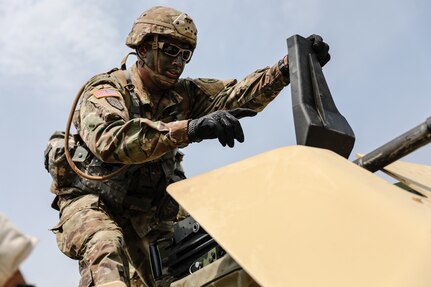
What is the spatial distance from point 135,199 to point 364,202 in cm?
256

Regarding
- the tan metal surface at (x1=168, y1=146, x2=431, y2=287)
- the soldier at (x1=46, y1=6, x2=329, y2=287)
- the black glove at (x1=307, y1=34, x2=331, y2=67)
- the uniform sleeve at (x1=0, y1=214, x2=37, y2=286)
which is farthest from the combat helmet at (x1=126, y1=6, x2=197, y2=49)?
the uniform sleeve at (x1=0, y1=214, x2=37, y2=286)

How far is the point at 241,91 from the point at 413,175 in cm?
198

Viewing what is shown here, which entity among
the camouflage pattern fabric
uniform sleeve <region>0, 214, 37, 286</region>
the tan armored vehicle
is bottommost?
the camouflage pattern fabric

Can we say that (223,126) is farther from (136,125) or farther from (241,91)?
(241,91)

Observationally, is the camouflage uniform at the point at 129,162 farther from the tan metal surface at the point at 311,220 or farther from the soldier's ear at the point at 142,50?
the tan metal surface at the point at 311,220

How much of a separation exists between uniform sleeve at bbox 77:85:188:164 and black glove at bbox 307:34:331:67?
0.97 meters

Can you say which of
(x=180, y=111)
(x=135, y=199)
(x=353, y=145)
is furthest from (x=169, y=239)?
(x=353, y=145)

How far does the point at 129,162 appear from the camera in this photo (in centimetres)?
496

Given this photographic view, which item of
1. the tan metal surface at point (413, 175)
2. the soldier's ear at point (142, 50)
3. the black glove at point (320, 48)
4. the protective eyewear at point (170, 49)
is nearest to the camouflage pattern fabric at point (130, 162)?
the soldier's ear at point (142, 50)

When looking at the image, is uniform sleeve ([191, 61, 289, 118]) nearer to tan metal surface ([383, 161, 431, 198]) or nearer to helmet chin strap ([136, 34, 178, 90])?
helmet chin strap ([136, 34, 178, 90])

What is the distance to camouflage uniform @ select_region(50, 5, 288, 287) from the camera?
482cm

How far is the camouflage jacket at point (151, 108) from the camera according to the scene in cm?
482

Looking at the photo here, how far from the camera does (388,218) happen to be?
3.26m

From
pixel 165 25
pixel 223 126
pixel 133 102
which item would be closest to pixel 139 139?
pixel 223 126
